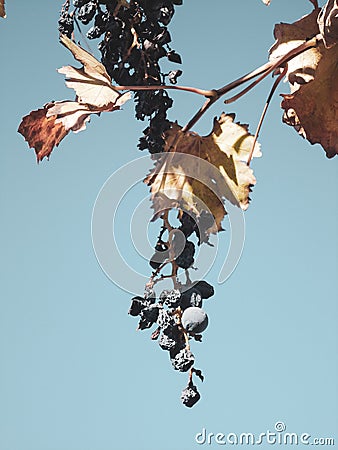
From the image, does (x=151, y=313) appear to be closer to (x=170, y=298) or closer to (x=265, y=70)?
(x=170, y=298)

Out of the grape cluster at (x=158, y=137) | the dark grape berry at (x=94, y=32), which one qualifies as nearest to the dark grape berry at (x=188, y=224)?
the grape cluster at (x=158, y=137)

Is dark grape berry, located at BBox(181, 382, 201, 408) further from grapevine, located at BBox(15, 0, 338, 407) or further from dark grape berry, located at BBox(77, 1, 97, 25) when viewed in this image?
dark grape berry, located at BBox(77, 1, 97, 25)

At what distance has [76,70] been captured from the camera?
1.28 feet

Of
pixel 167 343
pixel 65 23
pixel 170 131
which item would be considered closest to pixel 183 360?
pixel 167 343

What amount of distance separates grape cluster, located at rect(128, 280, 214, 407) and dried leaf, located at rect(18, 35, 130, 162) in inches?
3.8

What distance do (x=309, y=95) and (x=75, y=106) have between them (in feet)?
0.39

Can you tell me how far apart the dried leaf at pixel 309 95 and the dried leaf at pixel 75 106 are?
0.08 m

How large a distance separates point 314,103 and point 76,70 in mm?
127

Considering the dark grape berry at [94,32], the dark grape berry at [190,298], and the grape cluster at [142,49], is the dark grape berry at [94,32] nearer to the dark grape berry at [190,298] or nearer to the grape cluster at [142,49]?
the grape cluster at [142,49]

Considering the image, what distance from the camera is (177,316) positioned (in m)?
0.40

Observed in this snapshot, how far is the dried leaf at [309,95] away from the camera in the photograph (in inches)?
13.7

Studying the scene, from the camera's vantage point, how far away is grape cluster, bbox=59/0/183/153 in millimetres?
391

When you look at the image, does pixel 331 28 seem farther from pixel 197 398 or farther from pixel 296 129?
pixel 197 398

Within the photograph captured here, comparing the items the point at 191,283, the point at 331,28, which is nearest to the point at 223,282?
the point at 191,283
